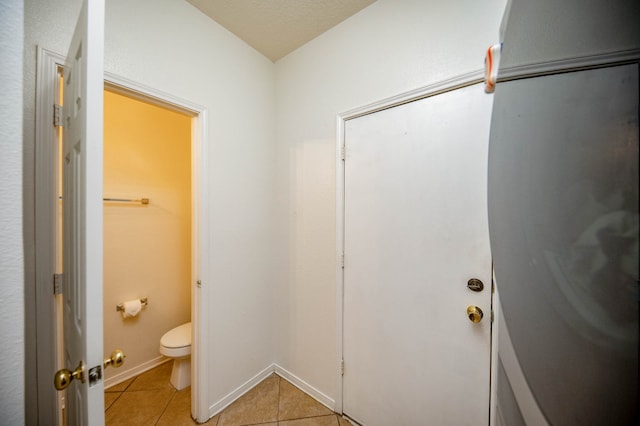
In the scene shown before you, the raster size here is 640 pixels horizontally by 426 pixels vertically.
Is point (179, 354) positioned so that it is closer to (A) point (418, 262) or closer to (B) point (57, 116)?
(B) point (57, 116)

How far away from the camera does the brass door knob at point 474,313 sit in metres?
0.97

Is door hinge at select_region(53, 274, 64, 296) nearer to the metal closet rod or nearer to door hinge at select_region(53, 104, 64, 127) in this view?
door hinge at select_region(53, 104, 64, 127)

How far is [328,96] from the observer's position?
59.3 inches

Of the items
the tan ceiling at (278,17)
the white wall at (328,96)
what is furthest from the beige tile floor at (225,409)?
the tan ceiling at (278,17)

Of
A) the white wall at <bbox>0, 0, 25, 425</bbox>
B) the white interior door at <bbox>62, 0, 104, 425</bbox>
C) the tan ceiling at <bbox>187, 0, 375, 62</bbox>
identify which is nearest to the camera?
the white wall at <bbox>0, 0, 25, 425</bbox>

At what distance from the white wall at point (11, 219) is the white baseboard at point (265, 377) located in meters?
1.34

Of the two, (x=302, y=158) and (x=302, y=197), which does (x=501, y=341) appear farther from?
(x=302, y=158)

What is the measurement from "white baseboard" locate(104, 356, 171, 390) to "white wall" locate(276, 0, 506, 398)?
3.77ft

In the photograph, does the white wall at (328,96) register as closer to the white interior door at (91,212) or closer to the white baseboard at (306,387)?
the white baseboard at (306,387)

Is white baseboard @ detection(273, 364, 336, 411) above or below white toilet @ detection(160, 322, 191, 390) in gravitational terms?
below

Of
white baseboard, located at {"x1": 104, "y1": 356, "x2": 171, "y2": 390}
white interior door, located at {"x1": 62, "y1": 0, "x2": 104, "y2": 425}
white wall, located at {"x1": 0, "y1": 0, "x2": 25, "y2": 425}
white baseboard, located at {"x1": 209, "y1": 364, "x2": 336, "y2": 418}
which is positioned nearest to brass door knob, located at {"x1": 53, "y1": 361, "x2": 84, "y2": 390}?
white interior door, located at {"x1": 62, "y1": 0, "x2": 104, "y2": 425}

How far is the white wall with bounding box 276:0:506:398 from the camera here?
1.06 metres

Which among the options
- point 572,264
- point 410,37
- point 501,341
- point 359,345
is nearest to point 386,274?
point 359,345

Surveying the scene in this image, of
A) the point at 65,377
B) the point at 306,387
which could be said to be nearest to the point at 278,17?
the point at 65,377
